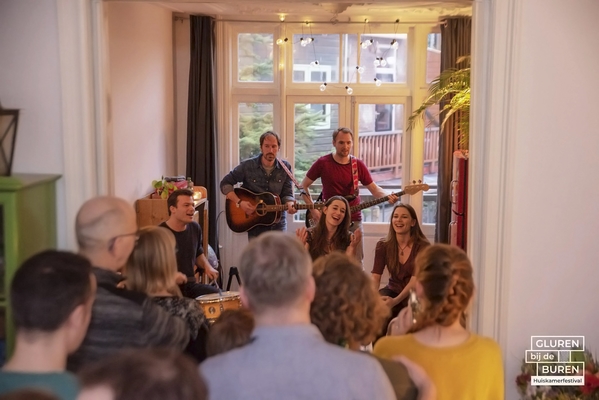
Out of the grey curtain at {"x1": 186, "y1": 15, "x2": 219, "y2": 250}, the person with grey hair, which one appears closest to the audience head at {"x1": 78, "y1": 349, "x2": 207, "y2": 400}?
the person with grey hair

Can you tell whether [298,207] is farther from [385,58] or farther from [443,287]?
[443,287]

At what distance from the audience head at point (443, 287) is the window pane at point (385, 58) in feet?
15.5

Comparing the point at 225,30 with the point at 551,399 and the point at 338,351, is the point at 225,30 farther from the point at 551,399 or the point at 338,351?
the point at 338,351

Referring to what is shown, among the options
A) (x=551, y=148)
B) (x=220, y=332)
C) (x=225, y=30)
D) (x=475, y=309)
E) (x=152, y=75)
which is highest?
(x=225, y=30)

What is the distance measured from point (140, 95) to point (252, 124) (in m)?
1.65

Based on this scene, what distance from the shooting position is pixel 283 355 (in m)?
1.55

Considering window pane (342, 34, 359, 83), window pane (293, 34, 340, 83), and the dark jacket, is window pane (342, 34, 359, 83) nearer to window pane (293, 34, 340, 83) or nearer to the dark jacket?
window pane (293, 34, 340, 83)

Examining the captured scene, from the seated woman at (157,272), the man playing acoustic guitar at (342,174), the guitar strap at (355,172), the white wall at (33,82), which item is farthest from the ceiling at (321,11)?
the seated woman at (157,272)

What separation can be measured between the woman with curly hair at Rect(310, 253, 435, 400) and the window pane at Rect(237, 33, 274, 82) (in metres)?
4.91

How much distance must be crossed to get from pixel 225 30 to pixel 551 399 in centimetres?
474

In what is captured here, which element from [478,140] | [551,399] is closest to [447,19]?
[478,140]

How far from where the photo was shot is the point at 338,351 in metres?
1.58

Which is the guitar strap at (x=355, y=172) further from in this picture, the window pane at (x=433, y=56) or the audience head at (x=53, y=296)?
the audience head at (x=53, y=296)

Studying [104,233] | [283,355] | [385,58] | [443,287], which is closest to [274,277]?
[283,355]
